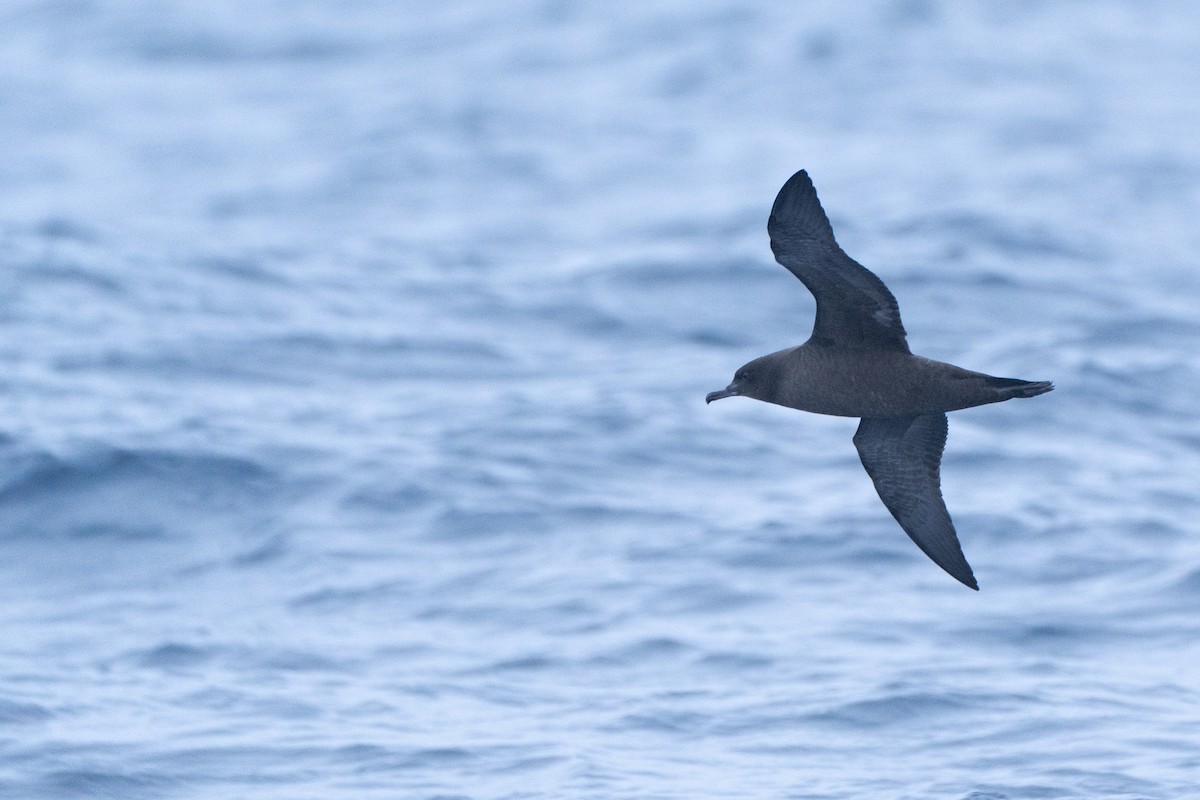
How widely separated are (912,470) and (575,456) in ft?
18.4

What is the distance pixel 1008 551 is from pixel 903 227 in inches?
317

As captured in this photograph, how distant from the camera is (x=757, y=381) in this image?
8469mm

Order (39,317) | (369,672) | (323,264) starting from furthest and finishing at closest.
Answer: (323,264) → (39,317) → (369,672)

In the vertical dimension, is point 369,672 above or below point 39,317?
below

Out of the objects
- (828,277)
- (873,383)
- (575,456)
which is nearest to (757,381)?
(873,383)

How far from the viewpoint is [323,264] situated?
20.1m

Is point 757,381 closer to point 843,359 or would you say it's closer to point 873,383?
point 843,359

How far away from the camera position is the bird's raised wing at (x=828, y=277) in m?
7.70

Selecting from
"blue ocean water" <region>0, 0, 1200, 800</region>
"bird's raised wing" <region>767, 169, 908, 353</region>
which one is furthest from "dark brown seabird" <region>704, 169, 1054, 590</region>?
"blue ocean water" <region>0, 0, 1200, 800</region>

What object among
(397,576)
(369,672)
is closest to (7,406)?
(397,576)

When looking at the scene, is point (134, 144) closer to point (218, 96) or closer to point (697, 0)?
point (218, 96)

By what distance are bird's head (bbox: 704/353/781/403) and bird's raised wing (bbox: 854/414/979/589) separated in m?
0.99

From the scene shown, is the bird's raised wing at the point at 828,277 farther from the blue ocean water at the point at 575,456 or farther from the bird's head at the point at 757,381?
the blue ocean water at the point at 575,456

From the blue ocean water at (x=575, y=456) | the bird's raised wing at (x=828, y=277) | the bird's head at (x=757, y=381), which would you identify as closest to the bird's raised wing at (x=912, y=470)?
the bird's head at (x=757, y=381)
